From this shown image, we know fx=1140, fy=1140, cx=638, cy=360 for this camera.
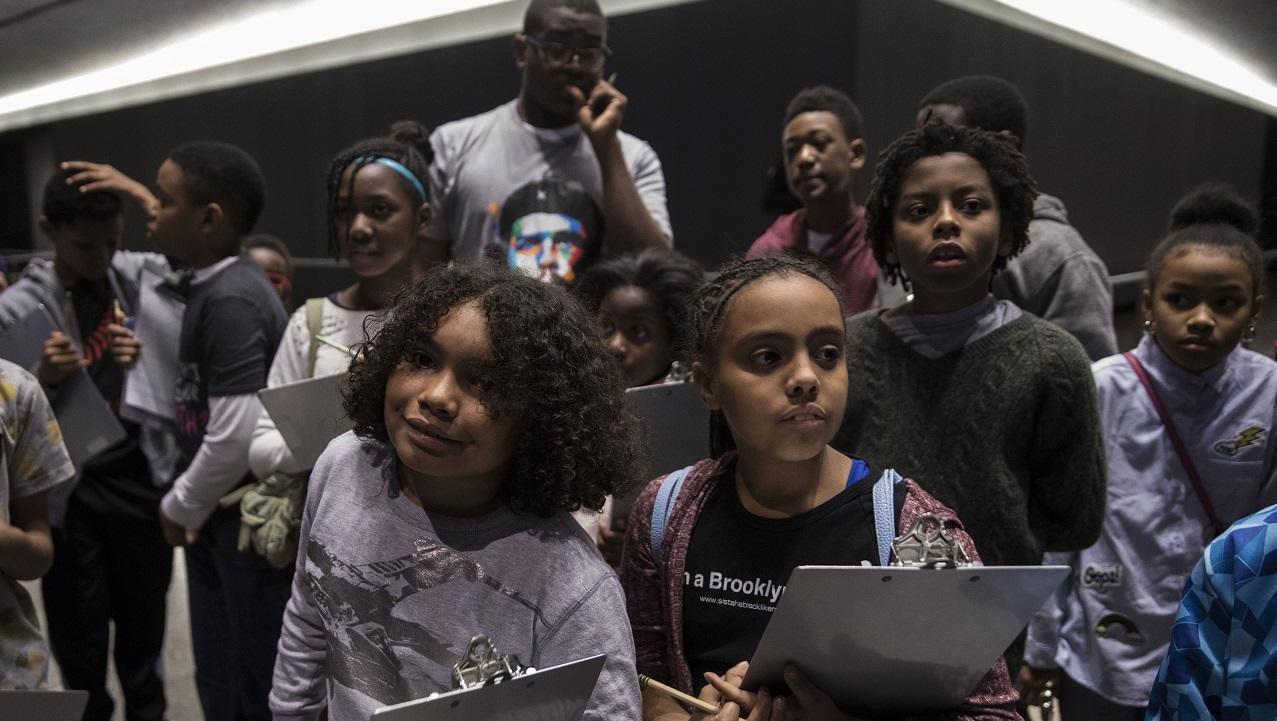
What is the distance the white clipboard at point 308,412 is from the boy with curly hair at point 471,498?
449 mm

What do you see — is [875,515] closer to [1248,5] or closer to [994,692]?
[994,692]

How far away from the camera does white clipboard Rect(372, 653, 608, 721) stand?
112 cm

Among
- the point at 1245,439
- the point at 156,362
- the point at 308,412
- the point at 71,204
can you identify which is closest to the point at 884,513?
the point at 308,412

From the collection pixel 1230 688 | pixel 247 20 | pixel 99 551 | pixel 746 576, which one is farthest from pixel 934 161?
pixel 247 20

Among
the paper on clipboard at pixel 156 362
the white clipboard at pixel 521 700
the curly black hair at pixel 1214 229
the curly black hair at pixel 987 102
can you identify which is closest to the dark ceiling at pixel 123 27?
the curly black hair at pixel 1214 229

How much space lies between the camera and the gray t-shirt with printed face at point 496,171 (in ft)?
9.25

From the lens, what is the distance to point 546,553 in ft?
4.75

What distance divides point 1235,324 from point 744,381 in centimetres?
138

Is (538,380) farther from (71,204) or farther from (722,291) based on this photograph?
(71,204)

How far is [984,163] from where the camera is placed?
195 centimetres

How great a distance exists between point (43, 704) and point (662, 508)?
2.79 feet

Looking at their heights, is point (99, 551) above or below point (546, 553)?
below

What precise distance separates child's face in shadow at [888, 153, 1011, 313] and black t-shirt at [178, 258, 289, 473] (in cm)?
150

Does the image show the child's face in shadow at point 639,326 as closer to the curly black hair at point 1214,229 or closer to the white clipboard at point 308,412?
the white clipboard at point 308,412
